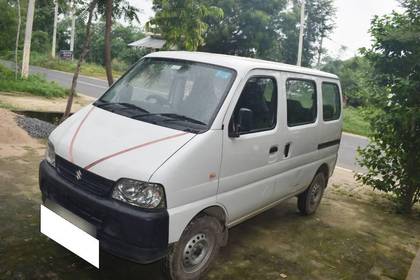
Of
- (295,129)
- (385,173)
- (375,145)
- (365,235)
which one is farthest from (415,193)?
(295,129)

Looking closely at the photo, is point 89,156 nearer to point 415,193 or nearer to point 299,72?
point 299,72

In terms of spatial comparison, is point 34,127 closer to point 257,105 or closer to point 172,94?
point 172,94

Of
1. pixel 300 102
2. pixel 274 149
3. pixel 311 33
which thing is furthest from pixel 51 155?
pixel 311 33

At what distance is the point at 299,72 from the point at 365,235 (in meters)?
2.40

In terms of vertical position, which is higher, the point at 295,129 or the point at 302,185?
the point at 295,129

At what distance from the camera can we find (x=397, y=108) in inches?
252

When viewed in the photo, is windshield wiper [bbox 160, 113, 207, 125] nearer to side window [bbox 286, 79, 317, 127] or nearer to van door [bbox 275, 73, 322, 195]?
van door [bbox 275, 73, 322, 195]

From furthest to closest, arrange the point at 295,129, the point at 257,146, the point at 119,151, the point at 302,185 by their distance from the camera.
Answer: the point at 302,185 → the point at 295,129 → the point at 257,146 → the point at 119,151

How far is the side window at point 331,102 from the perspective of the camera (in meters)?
5.36

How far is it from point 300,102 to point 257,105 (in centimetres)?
103

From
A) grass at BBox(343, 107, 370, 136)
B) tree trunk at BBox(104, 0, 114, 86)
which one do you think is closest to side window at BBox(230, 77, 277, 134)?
tree trunk at BBox(104, 0, 114, 86)

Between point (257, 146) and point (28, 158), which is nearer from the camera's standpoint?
point (257, 146)

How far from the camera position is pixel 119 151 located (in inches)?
118

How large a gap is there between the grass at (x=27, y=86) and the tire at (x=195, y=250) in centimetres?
1346
